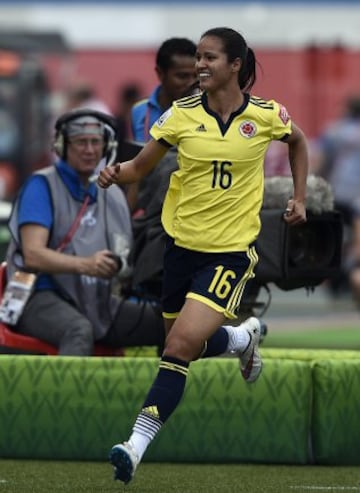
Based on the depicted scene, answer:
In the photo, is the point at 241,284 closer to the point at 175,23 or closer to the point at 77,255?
the point at 77,255

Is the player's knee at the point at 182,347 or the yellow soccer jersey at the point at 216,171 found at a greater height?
the yellow soccer jersey at the point at 216,171

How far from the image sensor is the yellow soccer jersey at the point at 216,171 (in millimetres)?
7414

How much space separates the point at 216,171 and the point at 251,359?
1.00 metres

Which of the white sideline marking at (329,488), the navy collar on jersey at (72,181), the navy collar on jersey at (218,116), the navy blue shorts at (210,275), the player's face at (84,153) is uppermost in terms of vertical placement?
the navy collar on jersey at (218,116)

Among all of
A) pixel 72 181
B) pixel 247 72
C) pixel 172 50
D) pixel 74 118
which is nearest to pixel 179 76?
pixel 172 50

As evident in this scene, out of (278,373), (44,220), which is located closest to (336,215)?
(278,373)

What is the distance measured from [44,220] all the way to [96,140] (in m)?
0.52

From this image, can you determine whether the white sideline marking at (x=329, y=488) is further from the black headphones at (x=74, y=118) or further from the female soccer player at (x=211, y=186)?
the black headphones at (x=74, y=118)

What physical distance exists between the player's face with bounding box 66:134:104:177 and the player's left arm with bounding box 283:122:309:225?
5.58ft

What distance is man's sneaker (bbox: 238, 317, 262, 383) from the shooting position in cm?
798

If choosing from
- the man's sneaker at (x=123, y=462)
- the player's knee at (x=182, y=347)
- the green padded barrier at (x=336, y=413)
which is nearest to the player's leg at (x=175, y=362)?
the player's knee at (x=182, y=347)

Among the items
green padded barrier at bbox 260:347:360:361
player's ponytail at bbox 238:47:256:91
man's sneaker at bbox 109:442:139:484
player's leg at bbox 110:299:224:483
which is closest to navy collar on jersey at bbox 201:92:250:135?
player's ponytail at bbox 238:47:256:91

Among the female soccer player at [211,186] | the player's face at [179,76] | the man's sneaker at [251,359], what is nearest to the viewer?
the female soccer player at [211,186]

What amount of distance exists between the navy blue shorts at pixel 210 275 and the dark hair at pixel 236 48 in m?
0.73
